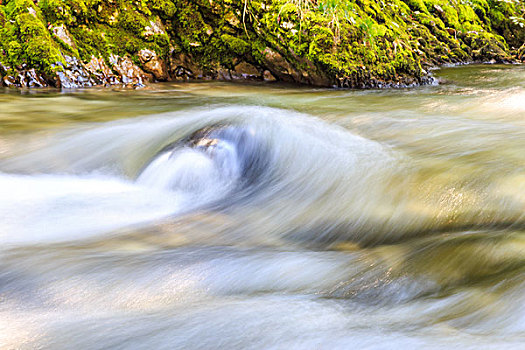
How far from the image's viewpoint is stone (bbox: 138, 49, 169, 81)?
7762 millimetres

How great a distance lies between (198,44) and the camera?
806cm

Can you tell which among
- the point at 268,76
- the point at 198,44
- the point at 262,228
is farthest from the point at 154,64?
the point at 262,228

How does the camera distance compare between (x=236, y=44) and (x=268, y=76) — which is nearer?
(x=236, y=44)

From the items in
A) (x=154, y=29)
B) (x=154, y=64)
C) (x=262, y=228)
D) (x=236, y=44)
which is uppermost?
(x=154, y=29)

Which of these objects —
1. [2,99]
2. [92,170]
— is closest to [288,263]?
[92,170]

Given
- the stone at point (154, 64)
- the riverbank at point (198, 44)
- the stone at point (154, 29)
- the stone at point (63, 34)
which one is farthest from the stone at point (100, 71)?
the stone at point (154, 29)

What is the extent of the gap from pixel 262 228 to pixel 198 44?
5631mm

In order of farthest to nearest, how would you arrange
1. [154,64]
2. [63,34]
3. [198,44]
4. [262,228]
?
1. [198,44]
2. [154,64]
3. [63,34]
4. [262,228]

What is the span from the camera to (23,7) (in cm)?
716

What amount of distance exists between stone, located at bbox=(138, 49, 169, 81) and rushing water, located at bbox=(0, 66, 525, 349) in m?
2.24

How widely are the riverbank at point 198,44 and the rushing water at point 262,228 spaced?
5.73 feet

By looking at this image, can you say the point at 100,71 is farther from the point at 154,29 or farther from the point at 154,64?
the point at 154,29

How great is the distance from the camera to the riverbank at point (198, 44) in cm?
→ 709

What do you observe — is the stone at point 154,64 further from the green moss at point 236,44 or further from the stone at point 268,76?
the stone at point 268,76
